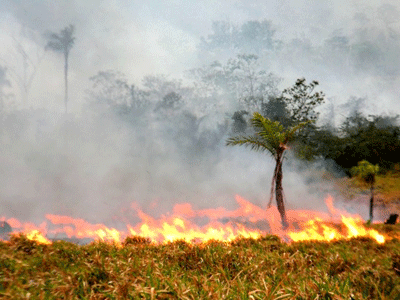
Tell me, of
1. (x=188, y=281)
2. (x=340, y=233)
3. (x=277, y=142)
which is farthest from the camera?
(x=277, y=142)

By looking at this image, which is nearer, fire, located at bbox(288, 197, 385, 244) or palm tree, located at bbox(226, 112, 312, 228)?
fire, located at bbox(288, 197, 385, 244)

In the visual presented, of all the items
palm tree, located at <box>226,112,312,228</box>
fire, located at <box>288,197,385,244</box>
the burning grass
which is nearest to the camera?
the burning grass

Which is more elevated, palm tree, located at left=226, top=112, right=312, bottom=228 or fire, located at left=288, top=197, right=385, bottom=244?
palm tree, located at left=226, top=112, right=312, bottom=228

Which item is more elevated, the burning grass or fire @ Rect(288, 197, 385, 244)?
the burning grass

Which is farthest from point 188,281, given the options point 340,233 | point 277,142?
point 277,142

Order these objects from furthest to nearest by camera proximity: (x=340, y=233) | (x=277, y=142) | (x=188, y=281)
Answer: (x=277, y=142) < (x=340, y=233) < (x=188, y=281)

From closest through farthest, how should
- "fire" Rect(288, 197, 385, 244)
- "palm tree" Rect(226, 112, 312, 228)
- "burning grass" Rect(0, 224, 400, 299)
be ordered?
1. "burning grass" Rect(0, 224, 400, 299)
2. "fire" Rect(288, 197, 385, 244)
3. "palm tree" Rect(226, 112, 312, 228)

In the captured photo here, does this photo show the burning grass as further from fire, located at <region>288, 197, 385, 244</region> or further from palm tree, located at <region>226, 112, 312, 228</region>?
palm tree, located at <region>226, 112, 312, 228</region>

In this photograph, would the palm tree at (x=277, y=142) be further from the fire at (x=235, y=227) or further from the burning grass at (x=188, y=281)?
the burning grass at (x=188, y=281)

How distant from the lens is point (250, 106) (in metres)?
54.2

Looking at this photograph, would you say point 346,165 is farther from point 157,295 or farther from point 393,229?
point 157,295

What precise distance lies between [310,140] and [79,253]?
33.1 m

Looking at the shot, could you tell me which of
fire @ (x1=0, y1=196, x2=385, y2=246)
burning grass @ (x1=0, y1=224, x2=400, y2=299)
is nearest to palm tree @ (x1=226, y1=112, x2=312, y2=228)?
fire @ (x1=0, y1=196, x2=385, y2=246)

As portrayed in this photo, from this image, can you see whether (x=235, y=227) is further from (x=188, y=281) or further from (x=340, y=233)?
(x=188, y=281)
